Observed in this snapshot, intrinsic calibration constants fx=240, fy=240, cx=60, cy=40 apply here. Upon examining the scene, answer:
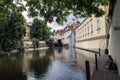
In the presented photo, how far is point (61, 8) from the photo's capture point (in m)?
11.7

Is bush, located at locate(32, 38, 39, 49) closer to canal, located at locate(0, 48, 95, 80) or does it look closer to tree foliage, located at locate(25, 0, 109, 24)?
canal, located at locate(0, 48, 95, 80)

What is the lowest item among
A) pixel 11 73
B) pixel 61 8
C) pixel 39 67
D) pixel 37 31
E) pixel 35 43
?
pixel 11 73

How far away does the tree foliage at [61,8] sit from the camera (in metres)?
11.0

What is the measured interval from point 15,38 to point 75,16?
40503 mm

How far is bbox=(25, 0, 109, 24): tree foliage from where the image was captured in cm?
1097

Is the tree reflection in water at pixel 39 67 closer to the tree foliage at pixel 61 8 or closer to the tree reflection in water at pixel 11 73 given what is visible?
the tree reflection in water at pixel 11 73

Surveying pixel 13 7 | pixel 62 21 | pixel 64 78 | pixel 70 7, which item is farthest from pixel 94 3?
pixel 64 78

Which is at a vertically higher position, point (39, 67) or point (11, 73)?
point (39, 67)

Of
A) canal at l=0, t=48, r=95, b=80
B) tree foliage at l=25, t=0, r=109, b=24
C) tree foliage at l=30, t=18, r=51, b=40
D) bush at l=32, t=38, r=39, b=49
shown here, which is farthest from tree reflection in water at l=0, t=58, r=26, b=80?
tree foliage at l=30, t=18, r=51, b=40

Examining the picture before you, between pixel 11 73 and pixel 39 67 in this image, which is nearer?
pixel 11 73

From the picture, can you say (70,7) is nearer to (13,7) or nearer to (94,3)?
(94,3)

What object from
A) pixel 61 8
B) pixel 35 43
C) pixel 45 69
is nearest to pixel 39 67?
pixel 45 69

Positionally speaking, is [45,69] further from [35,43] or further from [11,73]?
[35,43]

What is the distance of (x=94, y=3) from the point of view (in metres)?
11.2
